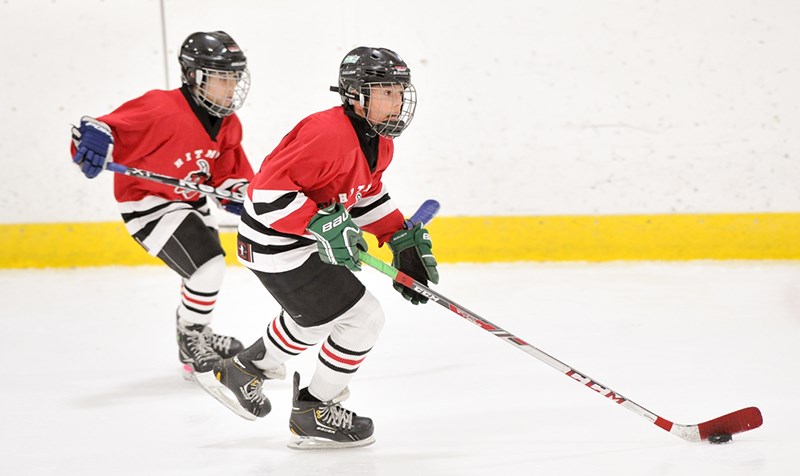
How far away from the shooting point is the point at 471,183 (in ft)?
14.7

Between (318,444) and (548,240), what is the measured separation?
2.54 m

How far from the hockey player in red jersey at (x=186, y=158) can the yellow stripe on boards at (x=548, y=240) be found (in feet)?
5.42

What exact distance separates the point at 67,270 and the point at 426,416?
9.48 ft

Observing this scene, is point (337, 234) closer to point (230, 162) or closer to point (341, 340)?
point (341, 340)

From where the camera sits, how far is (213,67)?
2756mm

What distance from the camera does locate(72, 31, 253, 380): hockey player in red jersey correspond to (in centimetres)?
278

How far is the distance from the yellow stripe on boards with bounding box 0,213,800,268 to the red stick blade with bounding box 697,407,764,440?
94.1 inches

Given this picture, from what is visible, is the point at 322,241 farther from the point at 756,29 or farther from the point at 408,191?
the point at 756,29

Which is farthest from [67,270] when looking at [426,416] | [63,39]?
[426,416]

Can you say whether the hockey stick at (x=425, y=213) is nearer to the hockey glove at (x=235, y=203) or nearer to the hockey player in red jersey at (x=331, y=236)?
the hockey player in red jersey at (x=331, y=236)

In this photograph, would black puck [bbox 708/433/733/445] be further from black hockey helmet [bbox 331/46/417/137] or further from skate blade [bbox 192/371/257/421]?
skate blade [bbox 192/371/257/421]

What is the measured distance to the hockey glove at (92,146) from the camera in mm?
2689

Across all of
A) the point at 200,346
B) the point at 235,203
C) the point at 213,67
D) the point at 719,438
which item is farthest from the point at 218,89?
the point at 719,438

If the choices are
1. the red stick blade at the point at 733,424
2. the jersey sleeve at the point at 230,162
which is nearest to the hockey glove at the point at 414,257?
the red stick blade at the point at 733,424
